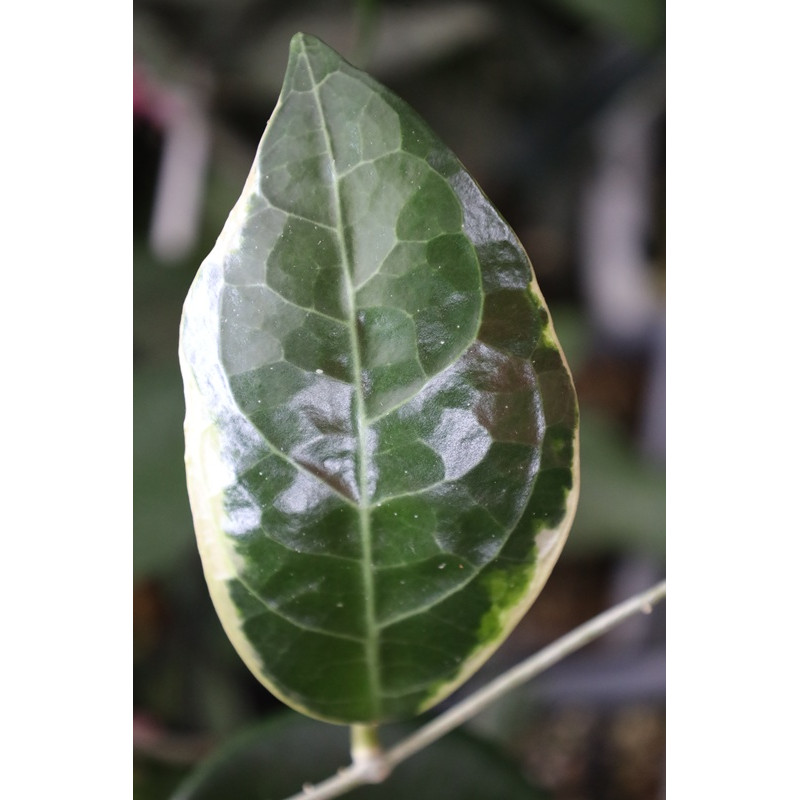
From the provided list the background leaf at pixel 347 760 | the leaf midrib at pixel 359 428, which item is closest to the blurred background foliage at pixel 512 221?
the background leaf at pixel 347 760

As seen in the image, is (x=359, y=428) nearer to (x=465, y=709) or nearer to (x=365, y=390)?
(x=365, y=390)

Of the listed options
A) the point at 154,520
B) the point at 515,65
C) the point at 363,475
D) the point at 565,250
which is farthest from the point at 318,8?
the point at 363,475

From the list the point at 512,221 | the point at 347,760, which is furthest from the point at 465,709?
the point at 512,221

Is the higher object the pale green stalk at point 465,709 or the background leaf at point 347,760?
the pale green stalk at point 465,709

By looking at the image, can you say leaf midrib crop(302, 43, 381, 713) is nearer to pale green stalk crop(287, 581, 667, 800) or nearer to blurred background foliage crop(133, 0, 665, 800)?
pale green stalk crop(287, 581, 667, 800)

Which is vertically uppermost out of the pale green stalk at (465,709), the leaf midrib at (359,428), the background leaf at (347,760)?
the leaf midrib at (359,428)

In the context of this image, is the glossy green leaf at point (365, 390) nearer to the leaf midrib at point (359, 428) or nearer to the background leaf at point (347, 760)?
the leaf midrib at point (359, 428)
